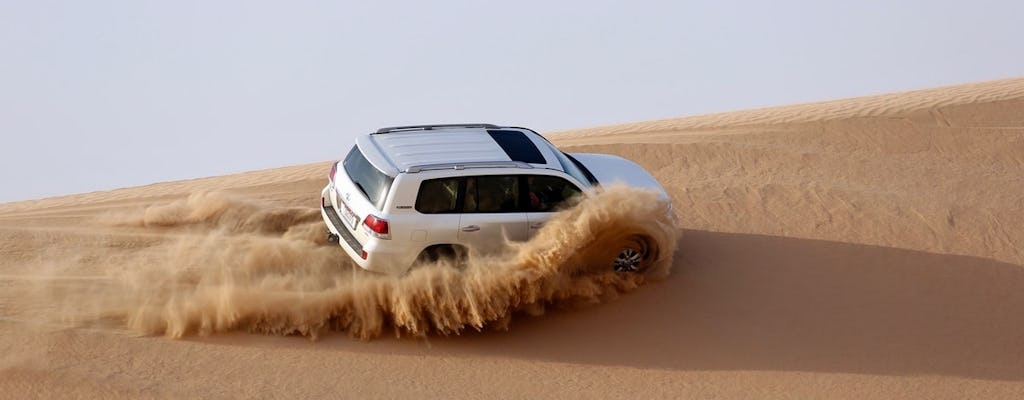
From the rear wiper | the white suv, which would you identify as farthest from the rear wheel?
the rear wiper

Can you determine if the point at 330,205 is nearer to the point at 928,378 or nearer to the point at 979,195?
the point at 928,378

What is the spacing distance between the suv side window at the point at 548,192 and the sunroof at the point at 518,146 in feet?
0.69

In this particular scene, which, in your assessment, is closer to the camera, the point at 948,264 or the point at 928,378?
the point at 928,378

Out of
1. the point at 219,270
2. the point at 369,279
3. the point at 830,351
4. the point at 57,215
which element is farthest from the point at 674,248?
the point at 57,215

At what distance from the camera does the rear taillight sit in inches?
351

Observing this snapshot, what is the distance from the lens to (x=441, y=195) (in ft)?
29.8

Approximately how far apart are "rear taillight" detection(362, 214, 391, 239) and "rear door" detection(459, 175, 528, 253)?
0.67 m

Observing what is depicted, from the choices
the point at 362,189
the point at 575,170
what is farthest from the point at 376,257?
the point at 575,170

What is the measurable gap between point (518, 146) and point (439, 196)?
1.16m

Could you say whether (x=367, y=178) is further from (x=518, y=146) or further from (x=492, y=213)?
(x=518, y=146)

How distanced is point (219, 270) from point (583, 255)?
11.0ft

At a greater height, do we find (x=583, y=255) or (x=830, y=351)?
(x=583, y=255)

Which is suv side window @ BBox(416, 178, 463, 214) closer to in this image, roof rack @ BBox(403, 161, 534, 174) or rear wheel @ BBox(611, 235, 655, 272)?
roof rack @ BBox(403, 161, 534, 174)

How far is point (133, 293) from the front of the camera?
9.17m
